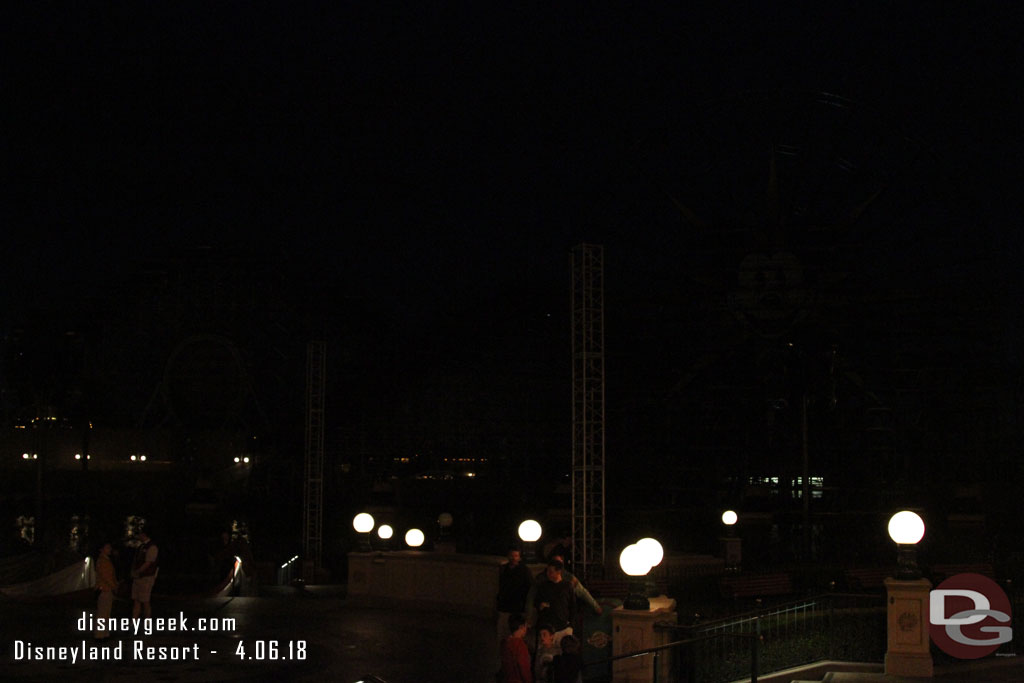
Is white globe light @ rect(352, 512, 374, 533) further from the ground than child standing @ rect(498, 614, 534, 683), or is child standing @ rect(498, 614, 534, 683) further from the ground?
child standing @ rect(498, 614, 534, 683)

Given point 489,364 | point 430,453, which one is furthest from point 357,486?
point 489,364

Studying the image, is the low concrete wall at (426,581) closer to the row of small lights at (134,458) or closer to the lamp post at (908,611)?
the lamp post at (908,611)

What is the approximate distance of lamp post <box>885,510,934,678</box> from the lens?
1183cm

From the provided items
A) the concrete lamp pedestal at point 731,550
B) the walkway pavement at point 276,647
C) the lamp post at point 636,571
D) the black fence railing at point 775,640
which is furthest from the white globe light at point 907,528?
the concrete lamp pedestal at point 731,550

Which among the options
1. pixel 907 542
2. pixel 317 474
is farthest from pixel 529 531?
pixel 317 474

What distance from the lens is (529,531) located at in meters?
15.2

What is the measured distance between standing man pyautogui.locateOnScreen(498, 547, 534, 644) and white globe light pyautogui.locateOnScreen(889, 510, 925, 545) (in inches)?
167

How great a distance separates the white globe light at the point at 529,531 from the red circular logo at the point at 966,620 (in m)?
5.19

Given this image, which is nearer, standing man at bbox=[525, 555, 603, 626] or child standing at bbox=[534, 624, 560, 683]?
child standing at bbox=[534, 624, 560, 683]

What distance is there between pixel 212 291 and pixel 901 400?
36.3m

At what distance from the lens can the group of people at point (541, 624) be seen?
8.94 m

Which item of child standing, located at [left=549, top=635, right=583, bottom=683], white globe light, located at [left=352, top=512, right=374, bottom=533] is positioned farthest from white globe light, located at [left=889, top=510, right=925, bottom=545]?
white globe light, located at [left=352, top=512, right=374, bottom=533]

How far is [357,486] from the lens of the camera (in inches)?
1766

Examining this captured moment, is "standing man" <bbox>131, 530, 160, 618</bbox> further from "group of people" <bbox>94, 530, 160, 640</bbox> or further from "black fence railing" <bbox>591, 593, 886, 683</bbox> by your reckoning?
"black fence railing" <bbox>591, 593, 886, 683</bbox>
